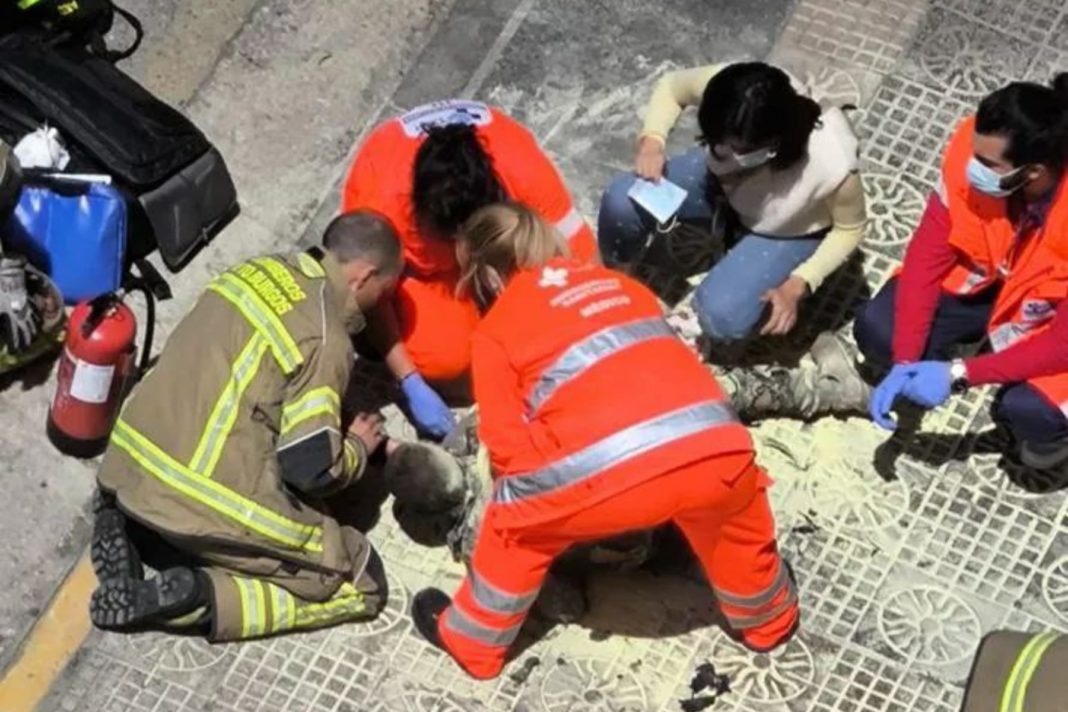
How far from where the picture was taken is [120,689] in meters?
4.28

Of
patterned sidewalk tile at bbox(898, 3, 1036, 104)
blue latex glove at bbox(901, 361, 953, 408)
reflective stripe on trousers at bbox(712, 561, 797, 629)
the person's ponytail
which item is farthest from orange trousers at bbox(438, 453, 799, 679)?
patterned sidewalk tile at bbox(898, 3, 1036, 104)

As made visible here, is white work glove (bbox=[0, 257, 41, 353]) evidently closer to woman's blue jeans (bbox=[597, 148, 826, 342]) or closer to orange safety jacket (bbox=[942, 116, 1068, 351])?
woman's blue jeans (bbox=[597, 148, 826, 342])

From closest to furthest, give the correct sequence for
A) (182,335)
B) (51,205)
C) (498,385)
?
(498,385) < (182,335) < (51,205)

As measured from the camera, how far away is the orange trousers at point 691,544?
144 inches

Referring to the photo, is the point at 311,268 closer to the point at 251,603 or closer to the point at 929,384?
the point at 251,603

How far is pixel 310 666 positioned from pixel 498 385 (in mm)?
940

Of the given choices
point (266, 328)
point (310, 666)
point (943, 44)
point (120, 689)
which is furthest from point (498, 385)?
point (943, 44)

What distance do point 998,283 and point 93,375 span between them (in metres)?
2.25

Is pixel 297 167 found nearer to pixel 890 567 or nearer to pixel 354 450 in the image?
pixel 354 450

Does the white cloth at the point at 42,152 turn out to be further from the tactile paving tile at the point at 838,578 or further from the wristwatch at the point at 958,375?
the wristwatch at the point at 958,375

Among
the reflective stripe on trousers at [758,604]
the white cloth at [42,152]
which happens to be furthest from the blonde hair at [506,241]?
the white cloth at [42,152]

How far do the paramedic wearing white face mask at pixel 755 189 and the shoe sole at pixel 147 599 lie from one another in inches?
54.5

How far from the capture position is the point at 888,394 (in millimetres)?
4293

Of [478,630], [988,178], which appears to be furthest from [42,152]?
[988,178]
